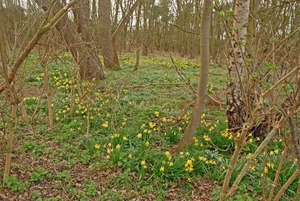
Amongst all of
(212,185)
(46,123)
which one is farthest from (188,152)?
(46,123)

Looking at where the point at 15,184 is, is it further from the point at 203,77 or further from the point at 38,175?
the point at 203,77

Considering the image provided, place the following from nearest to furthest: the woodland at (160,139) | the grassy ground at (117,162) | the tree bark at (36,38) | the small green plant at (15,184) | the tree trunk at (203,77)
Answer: the tree bark at (36,38) → the woodland at (160,139) → the small green plant at (15,184) → the grassy ground at (117,162) → the tree trunk at (203,77)

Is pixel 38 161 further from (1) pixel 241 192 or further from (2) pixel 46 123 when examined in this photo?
(1) pixel 241 192

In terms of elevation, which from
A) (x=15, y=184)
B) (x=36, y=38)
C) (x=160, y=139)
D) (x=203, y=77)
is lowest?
(x=15, y=184)

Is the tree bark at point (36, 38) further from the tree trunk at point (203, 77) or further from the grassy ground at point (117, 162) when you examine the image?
the tree trunk at point (203, 77)

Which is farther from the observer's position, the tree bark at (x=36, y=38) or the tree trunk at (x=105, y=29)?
the tree trunk at (x=105, y=29)

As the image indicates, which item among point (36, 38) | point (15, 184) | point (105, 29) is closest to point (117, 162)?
point (15, 184)

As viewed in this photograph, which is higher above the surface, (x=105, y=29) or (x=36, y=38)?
(x=105, y=29)

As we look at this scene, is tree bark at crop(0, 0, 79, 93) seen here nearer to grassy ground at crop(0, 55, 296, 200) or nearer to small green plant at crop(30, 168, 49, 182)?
grassy ground at crop(0, 55, 296, 200)

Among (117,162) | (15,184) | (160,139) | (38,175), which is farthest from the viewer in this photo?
(160,139)

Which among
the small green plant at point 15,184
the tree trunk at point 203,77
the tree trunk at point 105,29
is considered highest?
the tree trunk at point 105,29

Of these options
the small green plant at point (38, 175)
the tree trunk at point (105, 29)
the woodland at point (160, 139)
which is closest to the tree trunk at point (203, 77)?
the woodland at point (160, 139)

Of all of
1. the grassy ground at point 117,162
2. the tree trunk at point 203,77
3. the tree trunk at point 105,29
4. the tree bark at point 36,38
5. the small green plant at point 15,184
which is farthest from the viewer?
the tree trunk at point 105,29

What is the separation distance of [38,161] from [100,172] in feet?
2.93
